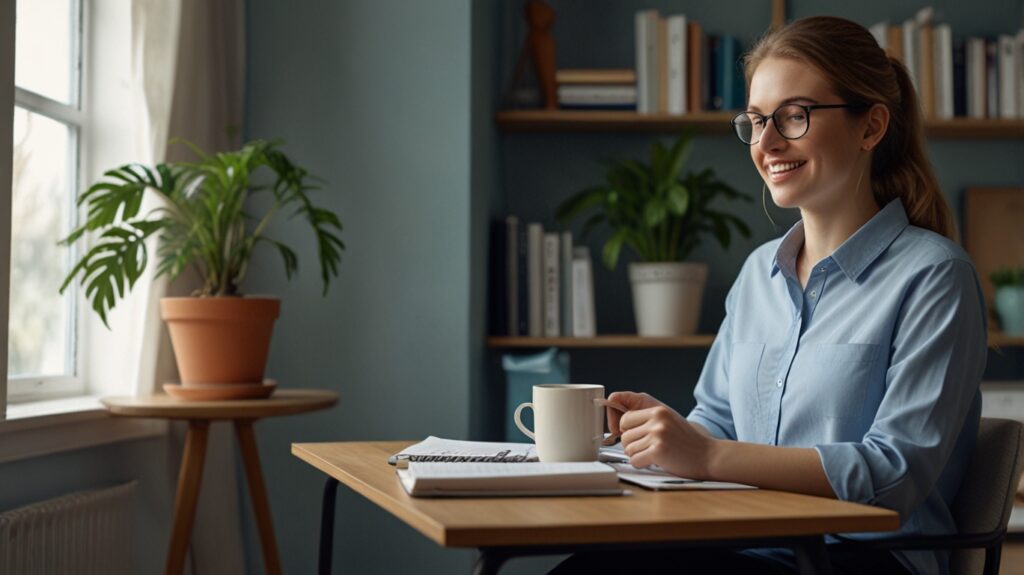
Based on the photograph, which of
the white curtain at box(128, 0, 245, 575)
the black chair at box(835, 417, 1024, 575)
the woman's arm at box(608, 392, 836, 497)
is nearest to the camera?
the woman's arm at box(608, 392, 836, 497)

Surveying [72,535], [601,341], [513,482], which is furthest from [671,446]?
[601,341]

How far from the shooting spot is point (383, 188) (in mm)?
2752

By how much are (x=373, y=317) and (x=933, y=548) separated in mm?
1705

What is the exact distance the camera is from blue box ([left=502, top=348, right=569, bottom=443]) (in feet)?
9.77

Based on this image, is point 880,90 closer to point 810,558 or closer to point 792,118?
point 792,118

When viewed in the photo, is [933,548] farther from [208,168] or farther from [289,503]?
[289,503]

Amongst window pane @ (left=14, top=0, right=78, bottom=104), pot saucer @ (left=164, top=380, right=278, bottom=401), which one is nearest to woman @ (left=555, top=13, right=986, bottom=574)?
pot saucer @ (left=164, top=380, right=278, bottom=401)

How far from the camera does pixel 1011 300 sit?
10.3 feet

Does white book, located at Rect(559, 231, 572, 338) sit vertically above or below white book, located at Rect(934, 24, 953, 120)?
below

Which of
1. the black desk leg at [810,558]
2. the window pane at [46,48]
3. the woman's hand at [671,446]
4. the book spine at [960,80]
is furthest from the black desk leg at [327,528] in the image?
the book spine at [960,80]

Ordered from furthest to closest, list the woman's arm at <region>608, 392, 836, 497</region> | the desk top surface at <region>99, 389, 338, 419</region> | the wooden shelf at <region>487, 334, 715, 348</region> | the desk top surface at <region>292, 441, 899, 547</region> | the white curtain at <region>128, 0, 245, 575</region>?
the wooden shelf at <region>487, 334, 715, 348</region> → the white curtain at <region>128, 0, 245, 575</region> → the desk top surface at <region>99, 389, 338, 419</region> → the woman's arm at <region>608, 392, 836, 497</region> → the desk top surface at <region>292, 441, 899, 547</region>

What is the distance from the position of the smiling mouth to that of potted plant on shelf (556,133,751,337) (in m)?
1.44

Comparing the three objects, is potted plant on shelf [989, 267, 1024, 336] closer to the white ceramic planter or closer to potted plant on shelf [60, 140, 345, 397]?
the white ceramic planter

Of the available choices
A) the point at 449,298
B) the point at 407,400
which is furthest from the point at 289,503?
the point at 449,298
